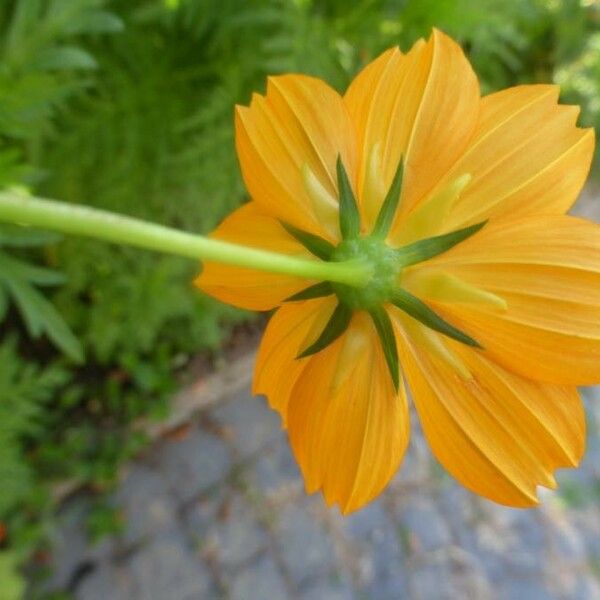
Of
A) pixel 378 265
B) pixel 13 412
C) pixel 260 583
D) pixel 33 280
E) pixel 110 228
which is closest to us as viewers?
pixel 110 228

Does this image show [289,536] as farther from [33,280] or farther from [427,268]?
[427,268]

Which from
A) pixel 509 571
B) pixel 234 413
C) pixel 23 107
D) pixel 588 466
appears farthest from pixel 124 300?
pixel 588 466

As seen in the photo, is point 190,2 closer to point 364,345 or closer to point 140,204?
point 140,204

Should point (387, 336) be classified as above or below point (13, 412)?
above

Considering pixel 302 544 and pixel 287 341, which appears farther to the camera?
pixel 302 544

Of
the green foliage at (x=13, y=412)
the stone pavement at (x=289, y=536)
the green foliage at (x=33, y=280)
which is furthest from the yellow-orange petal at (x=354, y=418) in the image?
the stone pavement at (x=289, y=536)

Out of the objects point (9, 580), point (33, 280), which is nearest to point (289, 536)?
point (9, 580)
